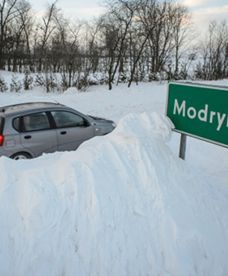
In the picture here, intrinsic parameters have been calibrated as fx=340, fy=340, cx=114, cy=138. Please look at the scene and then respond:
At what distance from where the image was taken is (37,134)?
7.12 meters

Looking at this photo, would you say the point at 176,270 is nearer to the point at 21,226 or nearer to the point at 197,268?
the point at 197,268

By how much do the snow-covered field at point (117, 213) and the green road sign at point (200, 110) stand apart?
218 mm

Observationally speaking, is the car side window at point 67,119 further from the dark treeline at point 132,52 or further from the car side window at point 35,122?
the dark treeline at point 132,52

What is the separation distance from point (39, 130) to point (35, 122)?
19 cm

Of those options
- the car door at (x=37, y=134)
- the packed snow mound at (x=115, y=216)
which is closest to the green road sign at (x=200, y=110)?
the packed snow mound at (x=115, y=216)

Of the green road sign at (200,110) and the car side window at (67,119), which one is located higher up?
the green road sign at (200,110)

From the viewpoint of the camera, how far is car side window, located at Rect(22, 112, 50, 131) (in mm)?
7062

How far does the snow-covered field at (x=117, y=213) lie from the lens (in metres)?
2.95

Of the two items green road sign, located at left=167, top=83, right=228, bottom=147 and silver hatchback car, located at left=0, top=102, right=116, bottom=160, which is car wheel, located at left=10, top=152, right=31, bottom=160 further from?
green road sign, located at left=167, top=83, right=228, bottom=147

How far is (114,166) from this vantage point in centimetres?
375

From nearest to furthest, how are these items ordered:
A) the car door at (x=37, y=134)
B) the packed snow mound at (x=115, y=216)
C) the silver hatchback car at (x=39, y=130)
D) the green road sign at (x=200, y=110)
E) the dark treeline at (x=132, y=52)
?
the packed snow mound at (x=115, y=216), the green road sign at (x=200, y=110), the silver hatchback car at (x=39, y=130), the car door at (x=37, y=134), the dark treeline at (x=132, y=52)

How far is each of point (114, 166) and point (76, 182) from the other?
0.47m

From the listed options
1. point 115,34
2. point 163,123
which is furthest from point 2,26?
point 163,123

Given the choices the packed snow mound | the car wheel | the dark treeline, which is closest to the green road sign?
the packed snow mound
